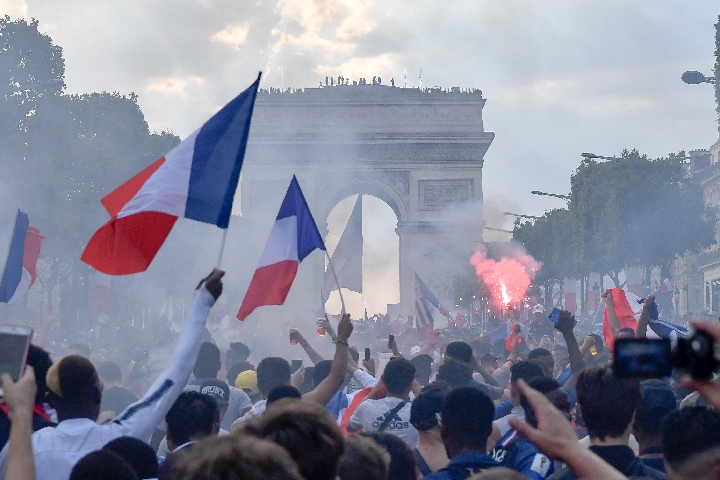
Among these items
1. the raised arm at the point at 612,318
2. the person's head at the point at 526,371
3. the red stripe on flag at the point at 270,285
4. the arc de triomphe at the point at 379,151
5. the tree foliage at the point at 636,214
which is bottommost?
the person's head at the point at 526,371

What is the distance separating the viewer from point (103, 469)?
11.2ft

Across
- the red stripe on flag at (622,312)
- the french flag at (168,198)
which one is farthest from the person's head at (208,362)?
the red stripe on flag at (622,312)

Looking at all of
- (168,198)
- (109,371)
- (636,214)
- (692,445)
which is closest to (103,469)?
(692,445)

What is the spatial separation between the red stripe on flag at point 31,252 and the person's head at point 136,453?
Result: 6969 mm

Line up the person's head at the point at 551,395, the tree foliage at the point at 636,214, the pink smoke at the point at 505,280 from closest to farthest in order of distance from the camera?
1. the person's head at the point at 551,395
2. the pink smoke at the point at 505,280
3. the tree foliage at the point at 636,214

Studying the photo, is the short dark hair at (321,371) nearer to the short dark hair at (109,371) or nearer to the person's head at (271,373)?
the person's head at (271,373)

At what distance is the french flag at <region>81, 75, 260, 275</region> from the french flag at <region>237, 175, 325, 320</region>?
1.47 meters

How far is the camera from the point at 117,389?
906cm

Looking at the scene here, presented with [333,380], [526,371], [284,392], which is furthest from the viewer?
[526,371]

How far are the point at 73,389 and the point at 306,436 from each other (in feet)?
5.69

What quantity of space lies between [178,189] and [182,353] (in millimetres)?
1889

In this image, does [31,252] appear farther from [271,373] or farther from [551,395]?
[551,395]

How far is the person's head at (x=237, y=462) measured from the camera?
2.11 metres

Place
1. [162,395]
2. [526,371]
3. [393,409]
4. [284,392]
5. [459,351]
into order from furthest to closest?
[459,351] → [526,371] → [393,409] → [284,392] → [162,395]
